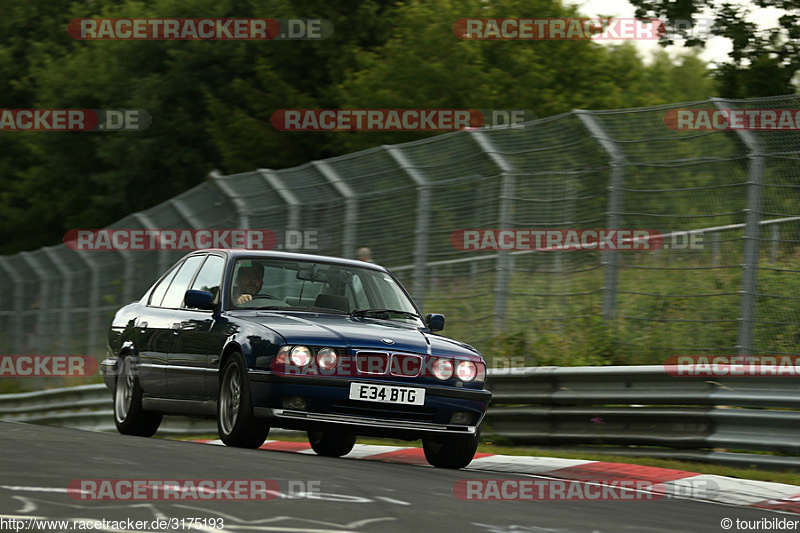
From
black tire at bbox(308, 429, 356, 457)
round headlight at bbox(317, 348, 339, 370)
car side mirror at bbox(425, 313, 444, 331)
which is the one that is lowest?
black tire at bbox(308, 429, 356, 457)

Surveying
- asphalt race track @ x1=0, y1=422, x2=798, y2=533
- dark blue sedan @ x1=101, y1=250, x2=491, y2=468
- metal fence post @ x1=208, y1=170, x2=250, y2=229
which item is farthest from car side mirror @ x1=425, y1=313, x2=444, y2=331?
metal fence post @ x1=208, y1=170, x2=250, y2=229

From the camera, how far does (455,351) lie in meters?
9.61

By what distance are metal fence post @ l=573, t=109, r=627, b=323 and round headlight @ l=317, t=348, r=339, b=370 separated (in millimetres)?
3653

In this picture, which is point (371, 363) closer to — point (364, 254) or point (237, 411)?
point (237, 411)

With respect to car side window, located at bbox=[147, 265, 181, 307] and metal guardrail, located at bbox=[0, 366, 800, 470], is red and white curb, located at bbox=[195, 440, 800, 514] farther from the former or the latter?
car side window, located at bbox=[147, 265, 181, 307]

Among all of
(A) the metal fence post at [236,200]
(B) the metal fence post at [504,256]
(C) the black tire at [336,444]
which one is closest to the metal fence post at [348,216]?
(A) the metal fence post at [236,200]

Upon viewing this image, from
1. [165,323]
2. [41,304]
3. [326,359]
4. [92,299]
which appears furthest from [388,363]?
[41,304]

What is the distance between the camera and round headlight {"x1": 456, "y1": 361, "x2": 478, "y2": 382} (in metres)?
9.57

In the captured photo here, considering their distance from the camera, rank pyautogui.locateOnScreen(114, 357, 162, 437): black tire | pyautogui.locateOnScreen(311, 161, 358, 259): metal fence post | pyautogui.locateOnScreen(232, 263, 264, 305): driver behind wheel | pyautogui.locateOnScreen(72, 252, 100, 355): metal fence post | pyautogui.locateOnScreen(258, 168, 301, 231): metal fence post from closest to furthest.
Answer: pyautogui.locateOnScreen(232, 263, 264, 305): driver behind wheel → pyautogui.locateOnScreen(114, 357, 162, 437): black tire → pyautogui.locateOnScreen(311, 161, 358, 259): metal fence post → pyautogui.locateOnScreen(258, 168, 301, 231): metal fence post → pyautogui.locateOnScreen(72, 252, 100, 355): metal fence post

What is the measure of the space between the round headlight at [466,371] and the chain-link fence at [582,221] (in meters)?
2.29

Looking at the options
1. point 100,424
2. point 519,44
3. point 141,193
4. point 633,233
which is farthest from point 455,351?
point 141,193

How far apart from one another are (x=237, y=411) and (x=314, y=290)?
1.46 meters

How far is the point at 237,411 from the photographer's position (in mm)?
9430

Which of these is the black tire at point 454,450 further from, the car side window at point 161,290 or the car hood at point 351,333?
the car side window at point 161,290
